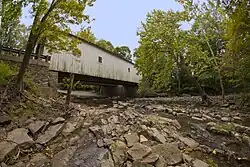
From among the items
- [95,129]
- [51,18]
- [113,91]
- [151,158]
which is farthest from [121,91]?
[151,158]

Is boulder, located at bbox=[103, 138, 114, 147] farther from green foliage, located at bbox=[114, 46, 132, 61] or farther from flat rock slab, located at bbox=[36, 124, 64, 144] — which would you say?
green foliage, located at bbox=[114, 46, 132, 61]

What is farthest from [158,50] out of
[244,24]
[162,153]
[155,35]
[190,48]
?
[162,153]

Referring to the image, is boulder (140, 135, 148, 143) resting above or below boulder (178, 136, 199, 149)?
above

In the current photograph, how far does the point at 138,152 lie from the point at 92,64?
13.1 meters

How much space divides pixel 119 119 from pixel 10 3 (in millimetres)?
4666

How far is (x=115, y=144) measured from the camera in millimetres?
4574

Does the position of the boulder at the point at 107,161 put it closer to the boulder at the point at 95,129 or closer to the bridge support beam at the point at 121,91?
the boulder at the point at 95,129

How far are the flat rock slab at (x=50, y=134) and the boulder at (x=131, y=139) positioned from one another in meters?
1.69

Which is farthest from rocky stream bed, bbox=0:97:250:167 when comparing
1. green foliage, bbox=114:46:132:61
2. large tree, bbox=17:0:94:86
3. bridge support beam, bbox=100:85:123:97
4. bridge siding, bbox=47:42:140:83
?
green foliage, bbox=114:46:132:61

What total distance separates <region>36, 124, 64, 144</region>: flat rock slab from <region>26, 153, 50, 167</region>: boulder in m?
0.51

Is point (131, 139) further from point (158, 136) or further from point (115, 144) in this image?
point (158, 136)

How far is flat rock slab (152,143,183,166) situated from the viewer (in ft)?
13.0

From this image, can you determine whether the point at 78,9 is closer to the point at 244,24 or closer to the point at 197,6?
the point at 244,24

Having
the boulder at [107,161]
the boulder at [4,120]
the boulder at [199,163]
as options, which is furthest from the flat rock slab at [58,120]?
the boulder at [199,163]
